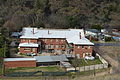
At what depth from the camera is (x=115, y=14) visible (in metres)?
48.4

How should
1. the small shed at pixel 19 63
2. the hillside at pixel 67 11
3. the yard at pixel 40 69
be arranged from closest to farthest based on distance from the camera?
1. the yard at pixel 40 69
2. the small shed at pixel 19 63
3. the hillside at pixel 67 11

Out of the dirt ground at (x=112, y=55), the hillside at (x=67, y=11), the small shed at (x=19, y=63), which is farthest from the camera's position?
the hillside at (x=67, y=11)

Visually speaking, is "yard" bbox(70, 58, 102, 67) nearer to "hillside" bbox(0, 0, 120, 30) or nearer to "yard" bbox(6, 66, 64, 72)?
"yard" bbox(6, 66, 64, 72)

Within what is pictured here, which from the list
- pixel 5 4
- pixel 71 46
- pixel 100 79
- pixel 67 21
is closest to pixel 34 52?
pixel 71 46

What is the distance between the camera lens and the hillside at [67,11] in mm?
45812

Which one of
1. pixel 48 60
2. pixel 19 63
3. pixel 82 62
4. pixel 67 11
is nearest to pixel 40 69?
pixel 48 60

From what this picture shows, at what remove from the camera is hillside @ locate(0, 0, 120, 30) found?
45.8m

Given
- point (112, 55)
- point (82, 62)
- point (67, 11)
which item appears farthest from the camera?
point (67, 11)

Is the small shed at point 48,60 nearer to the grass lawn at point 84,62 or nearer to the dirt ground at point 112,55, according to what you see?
the grass lawn at point 84,62

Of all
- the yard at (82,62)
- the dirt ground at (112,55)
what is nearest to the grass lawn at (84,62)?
the yard at (82,62)

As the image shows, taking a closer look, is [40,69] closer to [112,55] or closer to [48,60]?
[48,60]

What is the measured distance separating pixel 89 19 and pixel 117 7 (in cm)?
615

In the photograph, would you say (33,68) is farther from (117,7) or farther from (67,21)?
(117,7)

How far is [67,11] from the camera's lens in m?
47.9
